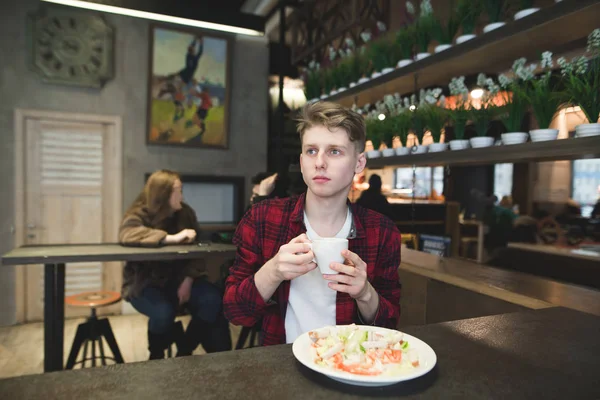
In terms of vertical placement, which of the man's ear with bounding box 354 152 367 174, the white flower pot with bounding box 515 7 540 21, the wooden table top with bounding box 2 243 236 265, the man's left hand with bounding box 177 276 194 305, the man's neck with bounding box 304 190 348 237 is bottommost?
the man's left hand with bounding box 177 276 194 305

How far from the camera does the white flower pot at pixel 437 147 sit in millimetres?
2473

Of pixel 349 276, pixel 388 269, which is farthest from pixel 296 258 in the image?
pixel 388 269

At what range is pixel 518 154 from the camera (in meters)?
1.95

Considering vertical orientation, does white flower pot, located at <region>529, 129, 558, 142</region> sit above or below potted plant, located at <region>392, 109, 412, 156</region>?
below

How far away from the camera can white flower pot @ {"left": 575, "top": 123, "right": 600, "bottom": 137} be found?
5.30 feet

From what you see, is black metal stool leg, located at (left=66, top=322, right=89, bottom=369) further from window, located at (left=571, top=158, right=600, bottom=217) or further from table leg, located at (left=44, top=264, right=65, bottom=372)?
window, located at (left=571, top=158, right=600, bottom=217)

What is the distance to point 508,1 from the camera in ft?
6.89

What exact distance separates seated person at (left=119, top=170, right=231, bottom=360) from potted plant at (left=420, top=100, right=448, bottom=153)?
173cm

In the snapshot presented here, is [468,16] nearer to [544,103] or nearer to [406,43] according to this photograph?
[406,43]

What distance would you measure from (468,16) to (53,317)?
9.78 feet

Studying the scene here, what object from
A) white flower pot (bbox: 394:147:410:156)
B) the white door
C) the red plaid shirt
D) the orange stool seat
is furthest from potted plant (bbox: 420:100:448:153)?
the white door

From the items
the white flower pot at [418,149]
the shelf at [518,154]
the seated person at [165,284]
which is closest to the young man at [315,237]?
the shelf at [518,154]

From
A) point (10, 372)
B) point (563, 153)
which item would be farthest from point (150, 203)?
point (563, 153)

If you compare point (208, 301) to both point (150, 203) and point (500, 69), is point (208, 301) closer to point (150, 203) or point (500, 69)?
point (150, 203)
